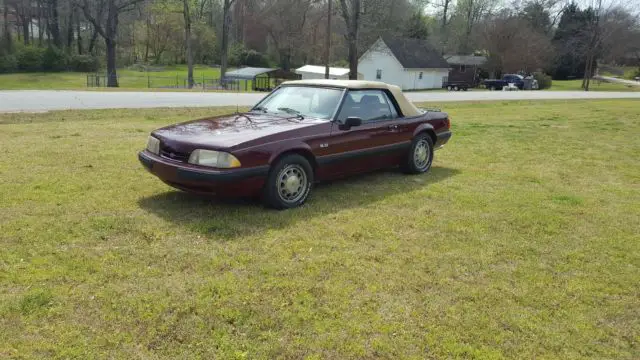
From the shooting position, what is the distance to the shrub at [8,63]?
180ft

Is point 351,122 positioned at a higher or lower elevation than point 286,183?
higher

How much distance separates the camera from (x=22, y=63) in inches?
2211

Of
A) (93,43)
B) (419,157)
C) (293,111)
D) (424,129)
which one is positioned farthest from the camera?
(93,43)

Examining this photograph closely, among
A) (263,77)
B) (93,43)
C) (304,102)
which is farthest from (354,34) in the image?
(93,43)

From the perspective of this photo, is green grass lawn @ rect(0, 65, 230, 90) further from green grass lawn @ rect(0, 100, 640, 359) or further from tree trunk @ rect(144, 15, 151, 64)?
green grass lawn @ rect(0, 100, 640, 359)

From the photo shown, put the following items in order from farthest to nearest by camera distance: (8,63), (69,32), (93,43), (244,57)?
1. (244,57)
2. (69,32)
3. (93,43)
4. (8,63)

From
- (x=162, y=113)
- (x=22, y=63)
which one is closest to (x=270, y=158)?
(x=162, y=113)

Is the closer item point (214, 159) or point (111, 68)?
point (214, 159)

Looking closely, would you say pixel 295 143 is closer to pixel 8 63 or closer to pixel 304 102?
pixel 304 102

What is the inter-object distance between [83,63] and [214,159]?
62.0 meters

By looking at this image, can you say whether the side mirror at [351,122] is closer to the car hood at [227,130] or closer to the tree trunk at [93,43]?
the car hood at [227,130]

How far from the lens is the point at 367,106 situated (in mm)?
6719

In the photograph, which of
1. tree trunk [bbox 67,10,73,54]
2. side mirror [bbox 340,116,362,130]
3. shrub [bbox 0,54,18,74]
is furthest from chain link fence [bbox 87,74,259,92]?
side mirror [bbox 340,116,362,130]

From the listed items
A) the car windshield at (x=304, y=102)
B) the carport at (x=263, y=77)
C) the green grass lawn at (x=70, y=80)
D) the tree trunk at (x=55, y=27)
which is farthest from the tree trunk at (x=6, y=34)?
the car windshield at (x=304, y=102)
